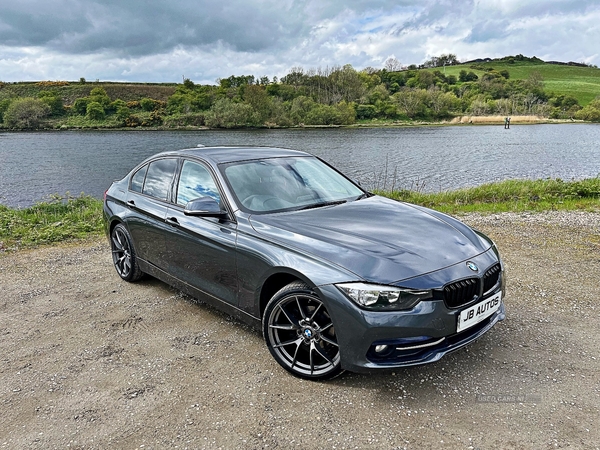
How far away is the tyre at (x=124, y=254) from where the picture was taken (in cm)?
519

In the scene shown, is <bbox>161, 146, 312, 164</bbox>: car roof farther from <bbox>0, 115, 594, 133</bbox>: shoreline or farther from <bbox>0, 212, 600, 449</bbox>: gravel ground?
<bbox>0, 115, 594, 133</bbox>: shoreline

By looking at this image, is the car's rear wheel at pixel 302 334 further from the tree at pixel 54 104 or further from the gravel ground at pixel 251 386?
the tree at pixel 54 104

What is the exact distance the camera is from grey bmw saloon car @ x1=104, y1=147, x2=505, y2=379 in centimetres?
278

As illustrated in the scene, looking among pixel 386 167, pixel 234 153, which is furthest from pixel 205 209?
pixel 386 167

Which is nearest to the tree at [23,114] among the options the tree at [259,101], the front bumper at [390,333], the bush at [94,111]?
the bush at [94,111]

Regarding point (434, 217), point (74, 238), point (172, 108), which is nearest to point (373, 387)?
point (434, 217)

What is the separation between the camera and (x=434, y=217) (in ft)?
12.4

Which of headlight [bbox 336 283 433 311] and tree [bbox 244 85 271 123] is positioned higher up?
tree [bbox 244 85 271 123]

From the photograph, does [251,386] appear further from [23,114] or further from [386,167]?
[23,114]

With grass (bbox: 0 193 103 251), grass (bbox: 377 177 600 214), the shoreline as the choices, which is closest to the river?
grass (bbox: 377 177 600 214)

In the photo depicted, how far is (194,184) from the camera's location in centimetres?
419

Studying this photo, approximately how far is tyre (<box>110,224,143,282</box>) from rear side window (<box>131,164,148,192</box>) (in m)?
0.51

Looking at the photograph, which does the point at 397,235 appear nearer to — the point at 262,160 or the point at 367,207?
the point at 367,207

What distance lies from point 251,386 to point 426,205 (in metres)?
9.10
